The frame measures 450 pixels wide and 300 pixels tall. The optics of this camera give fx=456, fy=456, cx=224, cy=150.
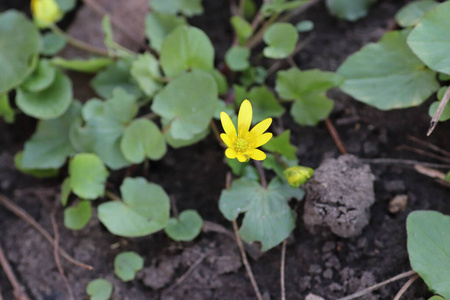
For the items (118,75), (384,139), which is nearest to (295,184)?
(384,139)

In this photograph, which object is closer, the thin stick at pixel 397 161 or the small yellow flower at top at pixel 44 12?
the thin stick at pixel 397 161

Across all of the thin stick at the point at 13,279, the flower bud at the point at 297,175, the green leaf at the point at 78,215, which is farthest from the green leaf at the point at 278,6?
the thin stick at the point at 13,279

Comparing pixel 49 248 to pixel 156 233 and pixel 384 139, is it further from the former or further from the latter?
pixel 384 139

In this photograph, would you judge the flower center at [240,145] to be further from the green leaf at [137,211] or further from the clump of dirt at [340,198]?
the green leaf at [137,211]

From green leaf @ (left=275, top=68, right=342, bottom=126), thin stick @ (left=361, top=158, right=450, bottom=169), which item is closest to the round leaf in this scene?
green leaf @ (left=275, top=68, right=342, bottom=126)

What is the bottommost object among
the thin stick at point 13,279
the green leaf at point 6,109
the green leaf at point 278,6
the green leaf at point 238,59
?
the thin stick at point 13,279

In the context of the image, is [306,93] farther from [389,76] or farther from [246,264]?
[246,264]
